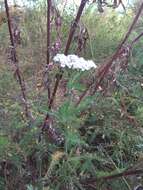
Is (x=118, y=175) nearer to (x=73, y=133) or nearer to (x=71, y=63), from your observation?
(x=73, y=133)

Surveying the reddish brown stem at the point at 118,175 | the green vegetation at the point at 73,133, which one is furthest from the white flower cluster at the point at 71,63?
the reddish brown stem at the point at 118,175

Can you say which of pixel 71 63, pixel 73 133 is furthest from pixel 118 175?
pixel 71 63

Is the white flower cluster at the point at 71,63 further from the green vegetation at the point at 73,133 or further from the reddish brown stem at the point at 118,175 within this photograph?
the reddish brown stem at the point at 118,175

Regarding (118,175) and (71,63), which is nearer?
(71,63)

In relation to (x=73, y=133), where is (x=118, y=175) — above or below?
below

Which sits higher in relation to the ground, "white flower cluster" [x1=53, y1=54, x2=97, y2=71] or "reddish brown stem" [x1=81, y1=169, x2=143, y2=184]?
"white flower cluster" [x1=53, y1=54, x2=97, y2=71]

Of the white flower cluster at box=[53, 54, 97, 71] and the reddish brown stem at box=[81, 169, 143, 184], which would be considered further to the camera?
the reddish brown stem at box=[81, 169, 143, 184]

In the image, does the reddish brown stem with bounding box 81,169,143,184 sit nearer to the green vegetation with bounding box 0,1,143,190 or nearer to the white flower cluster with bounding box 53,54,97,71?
the green vegetation with bounding box 0,1,143,190

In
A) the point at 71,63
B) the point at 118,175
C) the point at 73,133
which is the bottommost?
the point at 118,175

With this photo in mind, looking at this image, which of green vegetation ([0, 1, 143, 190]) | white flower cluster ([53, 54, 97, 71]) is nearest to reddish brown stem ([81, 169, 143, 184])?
green vegetation ([0, 1, 143, 190])

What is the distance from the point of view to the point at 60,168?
2400mm

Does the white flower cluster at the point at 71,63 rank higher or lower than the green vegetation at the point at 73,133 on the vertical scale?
higher

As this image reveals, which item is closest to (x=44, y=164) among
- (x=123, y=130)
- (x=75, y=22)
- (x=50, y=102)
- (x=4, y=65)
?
(x=50, y=102)

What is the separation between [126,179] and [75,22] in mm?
847
